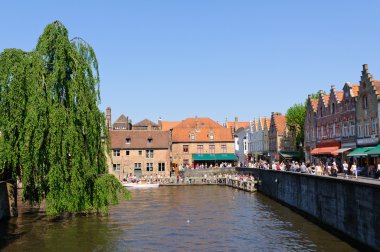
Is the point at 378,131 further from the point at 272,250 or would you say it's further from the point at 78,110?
the point at 78,110

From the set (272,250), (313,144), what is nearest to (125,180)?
(313,144)

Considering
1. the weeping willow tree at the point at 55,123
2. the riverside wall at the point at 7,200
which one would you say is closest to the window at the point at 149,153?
the riverside wall at the point at 7,200

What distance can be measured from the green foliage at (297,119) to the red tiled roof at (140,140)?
21.3 meters

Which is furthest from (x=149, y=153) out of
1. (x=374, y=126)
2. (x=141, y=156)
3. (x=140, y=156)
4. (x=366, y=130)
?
(x=374, y=126)

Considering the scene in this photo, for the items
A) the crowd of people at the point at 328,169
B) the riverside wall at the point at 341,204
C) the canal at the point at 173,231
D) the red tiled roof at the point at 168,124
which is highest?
the red tiled roof at the point at 168,124

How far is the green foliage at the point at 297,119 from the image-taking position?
75.4 m

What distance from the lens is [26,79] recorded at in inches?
1045

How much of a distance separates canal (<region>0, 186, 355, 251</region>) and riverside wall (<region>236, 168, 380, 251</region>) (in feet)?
2.62

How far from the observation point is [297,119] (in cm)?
7569

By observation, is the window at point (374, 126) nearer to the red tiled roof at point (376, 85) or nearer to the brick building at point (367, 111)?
the brick building at point (367, 111)

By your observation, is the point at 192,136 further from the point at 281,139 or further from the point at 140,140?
the point at 281,139

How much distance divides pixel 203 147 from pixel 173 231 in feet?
200

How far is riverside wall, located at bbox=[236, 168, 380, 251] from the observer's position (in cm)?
1989

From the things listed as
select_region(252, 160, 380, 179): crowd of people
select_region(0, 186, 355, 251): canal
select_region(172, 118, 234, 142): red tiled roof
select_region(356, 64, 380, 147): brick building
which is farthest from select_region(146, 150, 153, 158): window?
select_region(356, 64, 380, 147): brick building
